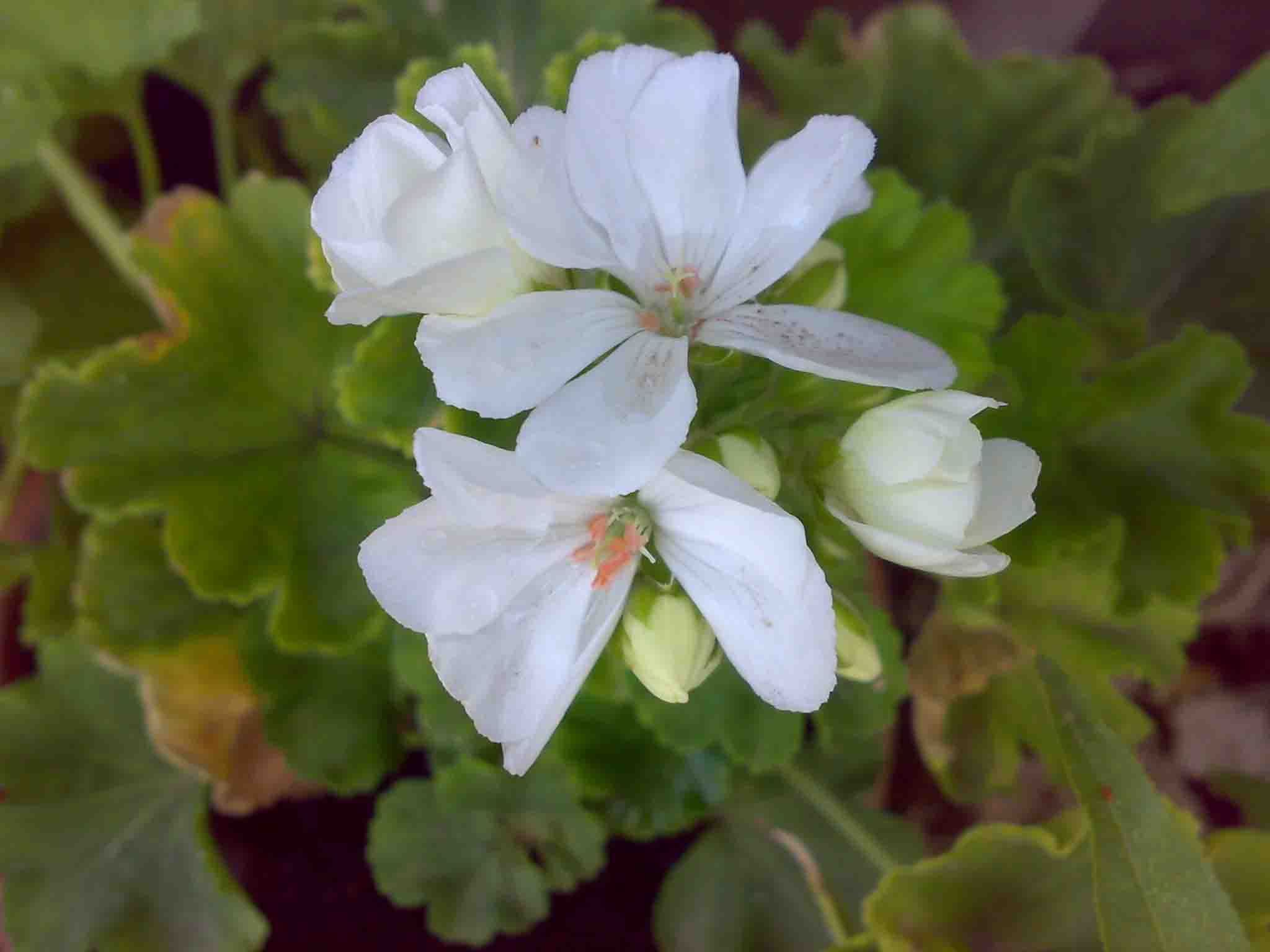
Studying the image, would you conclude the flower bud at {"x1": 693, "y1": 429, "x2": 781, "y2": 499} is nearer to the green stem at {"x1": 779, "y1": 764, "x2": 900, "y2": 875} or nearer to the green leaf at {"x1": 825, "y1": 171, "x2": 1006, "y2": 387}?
the green leaf at {"x1": 825, "y1": 171, "x2": 1006, "y2": 387}

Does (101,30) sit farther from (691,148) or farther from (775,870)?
(775,870)

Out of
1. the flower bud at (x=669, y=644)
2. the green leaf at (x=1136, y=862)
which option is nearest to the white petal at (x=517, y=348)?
the flower bud at (x=669, y=644)

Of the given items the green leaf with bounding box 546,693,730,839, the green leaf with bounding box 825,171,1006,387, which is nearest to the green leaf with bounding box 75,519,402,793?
Answer: the green leaf with bounding box 546,693,730,839

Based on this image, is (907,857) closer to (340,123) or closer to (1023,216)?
(1023,216)

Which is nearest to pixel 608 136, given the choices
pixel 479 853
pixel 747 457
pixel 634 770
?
pixel 747 457

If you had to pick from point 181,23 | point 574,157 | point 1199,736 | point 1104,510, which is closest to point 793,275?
point 574,157

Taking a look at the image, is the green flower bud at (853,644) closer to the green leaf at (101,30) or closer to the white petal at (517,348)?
the white petal at (517,348)
